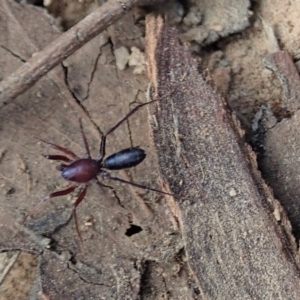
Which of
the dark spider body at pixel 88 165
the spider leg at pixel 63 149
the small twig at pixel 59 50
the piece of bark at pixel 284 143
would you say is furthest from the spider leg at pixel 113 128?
the piece of bark at pixel 284 143

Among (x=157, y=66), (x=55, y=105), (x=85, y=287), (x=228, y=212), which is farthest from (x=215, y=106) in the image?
(x=85, y=287)

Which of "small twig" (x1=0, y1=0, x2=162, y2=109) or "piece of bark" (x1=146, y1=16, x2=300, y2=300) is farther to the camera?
"small twig" (x1=0, y1=0, x2=162, y2=109)

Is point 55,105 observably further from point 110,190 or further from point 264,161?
point 264,161

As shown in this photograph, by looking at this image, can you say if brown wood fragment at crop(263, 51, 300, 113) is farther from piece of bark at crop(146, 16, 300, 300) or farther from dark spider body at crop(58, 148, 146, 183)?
dark spider body at crop(58, 148, 146, 183)

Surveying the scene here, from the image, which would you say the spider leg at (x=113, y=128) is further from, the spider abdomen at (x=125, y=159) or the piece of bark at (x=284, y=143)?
the piece of bark at (x=284, y=143)

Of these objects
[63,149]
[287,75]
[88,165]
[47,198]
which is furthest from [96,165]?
[287,75]

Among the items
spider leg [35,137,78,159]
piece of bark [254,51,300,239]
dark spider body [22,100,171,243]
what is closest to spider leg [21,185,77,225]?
dark spider body [22,100,171,243]
